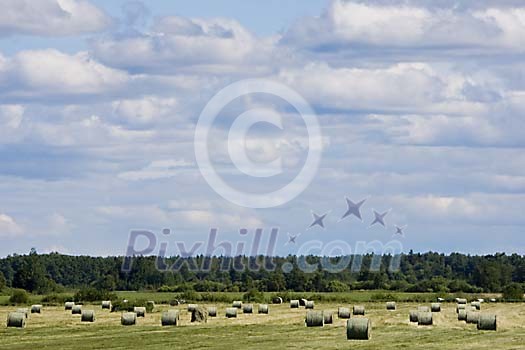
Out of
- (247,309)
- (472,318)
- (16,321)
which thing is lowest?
(16,321)

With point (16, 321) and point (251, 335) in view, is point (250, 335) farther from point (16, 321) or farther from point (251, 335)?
point (16, 321)

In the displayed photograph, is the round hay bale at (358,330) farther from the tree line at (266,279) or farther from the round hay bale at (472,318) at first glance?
the tree line at (266,279)

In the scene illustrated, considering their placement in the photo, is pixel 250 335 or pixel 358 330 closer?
pixel 358 330

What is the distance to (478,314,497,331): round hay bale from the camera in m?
51.6

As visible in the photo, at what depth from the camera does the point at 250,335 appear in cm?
4844

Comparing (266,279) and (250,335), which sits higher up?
(266,279)

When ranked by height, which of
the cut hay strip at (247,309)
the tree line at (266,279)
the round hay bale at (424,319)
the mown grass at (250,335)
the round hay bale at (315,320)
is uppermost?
the tree line at (266,279)

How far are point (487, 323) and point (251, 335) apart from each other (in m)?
10.8

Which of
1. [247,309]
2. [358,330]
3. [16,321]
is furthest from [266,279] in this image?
[358,330]

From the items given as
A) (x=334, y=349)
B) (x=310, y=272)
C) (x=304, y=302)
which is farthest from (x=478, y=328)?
(x=310, y=272)

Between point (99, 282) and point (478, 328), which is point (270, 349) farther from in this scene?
point (99, 282)

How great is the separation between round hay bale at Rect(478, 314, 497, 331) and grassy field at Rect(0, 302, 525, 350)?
36cm

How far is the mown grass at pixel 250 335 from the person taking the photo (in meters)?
42.4

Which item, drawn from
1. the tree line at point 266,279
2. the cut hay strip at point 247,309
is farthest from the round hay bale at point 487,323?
the tree line at point 266,279
